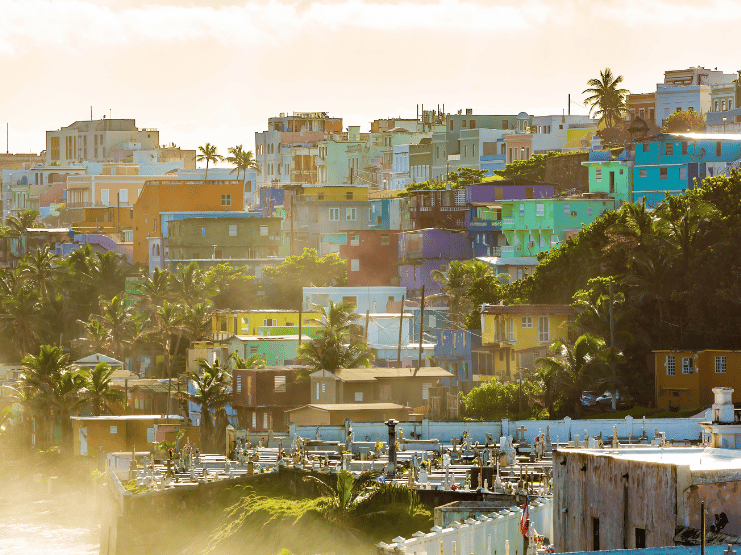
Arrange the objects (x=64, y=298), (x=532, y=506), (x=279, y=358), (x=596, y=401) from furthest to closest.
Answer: (x=64, y=298) < (x=279, y=358) < (x=596, y=401) < (x=532, y=506)

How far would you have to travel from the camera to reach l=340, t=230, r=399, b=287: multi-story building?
116000 mm

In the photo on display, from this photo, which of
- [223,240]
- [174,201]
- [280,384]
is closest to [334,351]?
[280,384]

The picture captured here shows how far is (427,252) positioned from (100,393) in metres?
36.0

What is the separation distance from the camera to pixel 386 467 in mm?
50781

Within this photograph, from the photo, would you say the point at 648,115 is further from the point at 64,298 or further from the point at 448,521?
the point at 448,521

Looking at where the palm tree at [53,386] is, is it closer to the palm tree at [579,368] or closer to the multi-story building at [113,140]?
the palm tree at [579,368]

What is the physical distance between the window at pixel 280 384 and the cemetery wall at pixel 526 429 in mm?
15330

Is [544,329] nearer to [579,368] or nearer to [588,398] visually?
[579,368]

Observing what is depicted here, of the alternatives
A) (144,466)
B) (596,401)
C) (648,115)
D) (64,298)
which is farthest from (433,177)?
(144,466)

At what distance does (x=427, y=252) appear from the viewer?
112438 millimetres

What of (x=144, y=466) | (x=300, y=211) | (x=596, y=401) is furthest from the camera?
(x=300, y=211)

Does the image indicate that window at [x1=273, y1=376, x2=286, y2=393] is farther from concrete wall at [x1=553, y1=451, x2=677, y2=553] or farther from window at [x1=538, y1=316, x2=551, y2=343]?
concrete wall at [x1=553, y1=451, x2=677, y2=553]

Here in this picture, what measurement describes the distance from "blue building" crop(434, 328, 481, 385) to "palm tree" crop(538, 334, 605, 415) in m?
17.7

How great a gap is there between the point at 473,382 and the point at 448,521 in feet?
150
